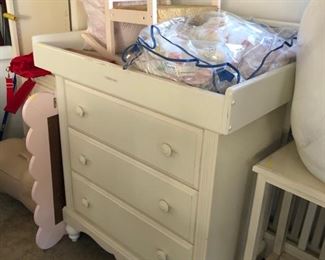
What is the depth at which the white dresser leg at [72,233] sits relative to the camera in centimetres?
160

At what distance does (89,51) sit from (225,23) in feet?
1.71

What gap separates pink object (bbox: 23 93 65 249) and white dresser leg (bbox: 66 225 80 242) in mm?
32

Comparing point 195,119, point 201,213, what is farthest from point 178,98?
point 201,213

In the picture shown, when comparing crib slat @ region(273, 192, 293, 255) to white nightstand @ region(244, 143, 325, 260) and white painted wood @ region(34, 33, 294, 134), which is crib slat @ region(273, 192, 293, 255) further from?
white painted wood @ region(34, 33, 294, 134)

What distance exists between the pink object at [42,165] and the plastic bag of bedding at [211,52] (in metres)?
0.47

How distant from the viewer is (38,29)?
6.28 feet

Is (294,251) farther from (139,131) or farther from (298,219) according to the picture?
(139,131)

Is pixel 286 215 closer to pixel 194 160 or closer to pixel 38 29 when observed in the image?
pixel 194 160

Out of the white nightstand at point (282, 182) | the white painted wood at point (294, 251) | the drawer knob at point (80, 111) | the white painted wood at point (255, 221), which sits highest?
the drawer knob at point (80, 111)

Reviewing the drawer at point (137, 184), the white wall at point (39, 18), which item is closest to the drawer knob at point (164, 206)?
the drawer at point (137, 184)

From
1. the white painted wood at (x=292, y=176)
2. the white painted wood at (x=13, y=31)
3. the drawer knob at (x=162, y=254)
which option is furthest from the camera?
the white painted wood at (x=13, y=31)

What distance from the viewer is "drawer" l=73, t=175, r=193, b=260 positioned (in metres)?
1.16

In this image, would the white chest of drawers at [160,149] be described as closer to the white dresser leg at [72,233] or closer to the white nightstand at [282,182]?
the white nightstand at [282,182]

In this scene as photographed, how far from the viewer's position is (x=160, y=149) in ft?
3.44
